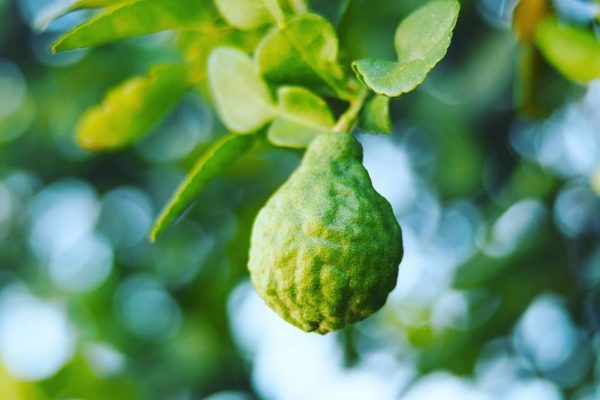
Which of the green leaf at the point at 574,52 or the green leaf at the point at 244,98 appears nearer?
the green leaf at the point at 244,98

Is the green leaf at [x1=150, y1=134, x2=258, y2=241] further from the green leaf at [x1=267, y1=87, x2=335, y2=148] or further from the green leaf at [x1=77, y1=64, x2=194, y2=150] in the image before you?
the green leaf at [x1=77, y1=64, x2=194, y2=150]

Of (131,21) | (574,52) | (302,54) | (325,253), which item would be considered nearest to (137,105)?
(131,21)

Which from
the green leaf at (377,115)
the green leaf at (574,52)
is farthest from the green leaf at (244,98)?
the green leaf at (574,52)

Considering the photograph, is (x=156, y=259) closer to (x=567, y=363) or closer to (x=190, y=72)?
(x=567, y=363)

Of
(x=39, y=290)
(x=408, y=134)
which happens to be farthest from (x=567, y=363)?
(x=39, y=290)

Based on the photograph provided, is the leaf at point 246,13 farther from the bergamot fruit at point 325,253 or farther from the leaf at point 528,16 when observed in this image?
the leaf at point 528,16

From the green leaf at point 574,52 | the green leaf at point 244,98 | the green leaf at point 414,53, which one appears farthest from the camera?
the green leaf at point 574,52

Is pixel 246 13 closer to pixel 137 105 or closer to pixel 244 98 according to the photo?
pixel 244 98

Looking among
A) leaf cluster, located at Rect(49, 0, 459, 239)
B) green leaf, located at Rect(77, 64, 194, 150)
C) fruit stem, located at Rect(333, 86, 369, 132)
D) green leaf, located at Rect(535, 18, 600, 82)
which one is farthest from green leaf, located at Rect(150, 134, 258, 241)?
green leaf, located at Rect(535, 18, 600, 82)
